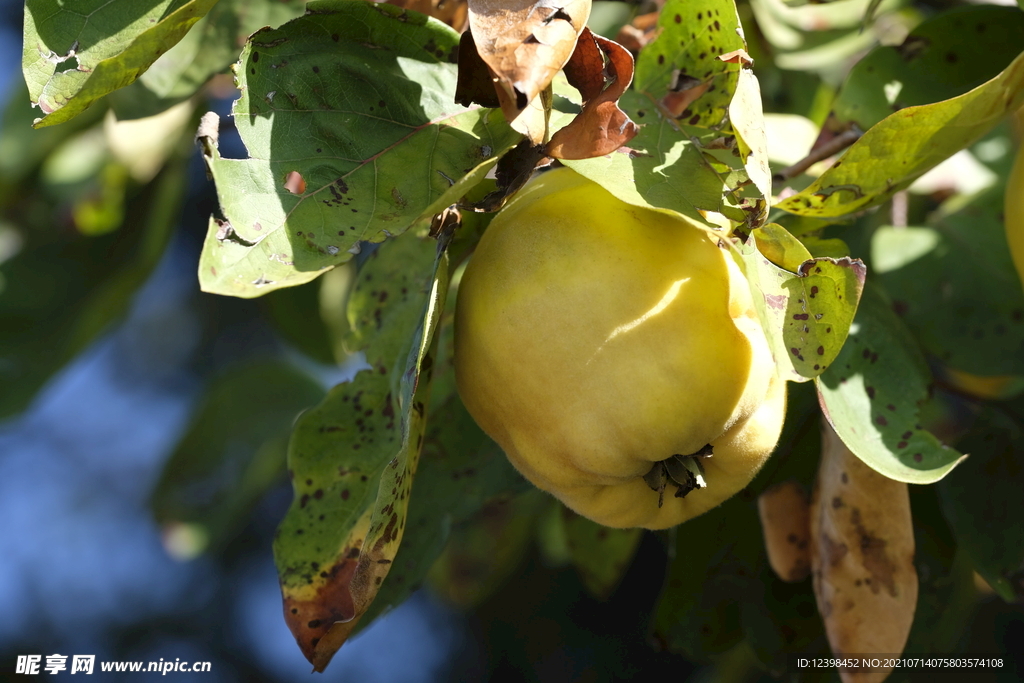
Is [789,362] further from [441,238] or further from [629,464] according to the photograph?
[441,238]

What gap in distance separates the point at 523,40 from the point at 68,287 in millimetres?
1296

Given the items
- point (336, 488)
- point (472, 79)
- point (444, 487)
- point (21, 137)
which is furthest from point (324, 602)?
point (21, 137)

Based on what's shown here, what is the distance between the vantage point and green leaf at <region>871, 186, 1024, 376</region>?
116 centimetres

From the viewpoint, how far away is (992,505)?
112 centimetres

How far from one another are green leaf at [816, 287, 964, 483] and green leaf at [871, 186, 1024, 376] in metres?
0.18

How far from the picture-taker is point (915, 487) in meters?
1.19

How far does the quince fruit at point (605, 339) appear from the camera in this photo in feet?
2.46

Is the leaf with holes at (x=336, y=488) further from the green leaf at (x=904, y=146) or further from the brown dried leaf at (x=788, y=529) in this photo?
the brown dried leaf at (x=788, y=529)

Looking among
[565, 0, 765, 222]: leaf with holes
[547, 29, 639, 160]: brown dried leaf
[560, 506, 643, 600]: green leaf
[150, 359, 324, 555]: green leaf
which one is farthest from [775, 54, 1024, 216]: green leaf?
[150, 359, 324, 555]: green leaf

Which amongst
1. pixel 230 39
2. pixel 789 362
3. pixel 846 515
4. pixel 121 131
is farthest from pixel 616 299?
pixel 121 131

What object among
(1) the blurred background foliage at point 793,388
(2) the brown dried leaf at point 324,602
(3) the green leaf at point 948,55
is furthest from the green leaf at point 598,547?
(3) the green leaf at point 948,55

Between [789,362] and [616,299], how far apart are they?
0.51 feet

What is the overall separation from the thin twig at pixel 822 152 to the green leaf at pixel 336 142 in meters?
0.39

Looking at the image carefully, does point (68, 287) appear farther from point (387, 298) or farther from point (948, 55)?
point (948, 55)
